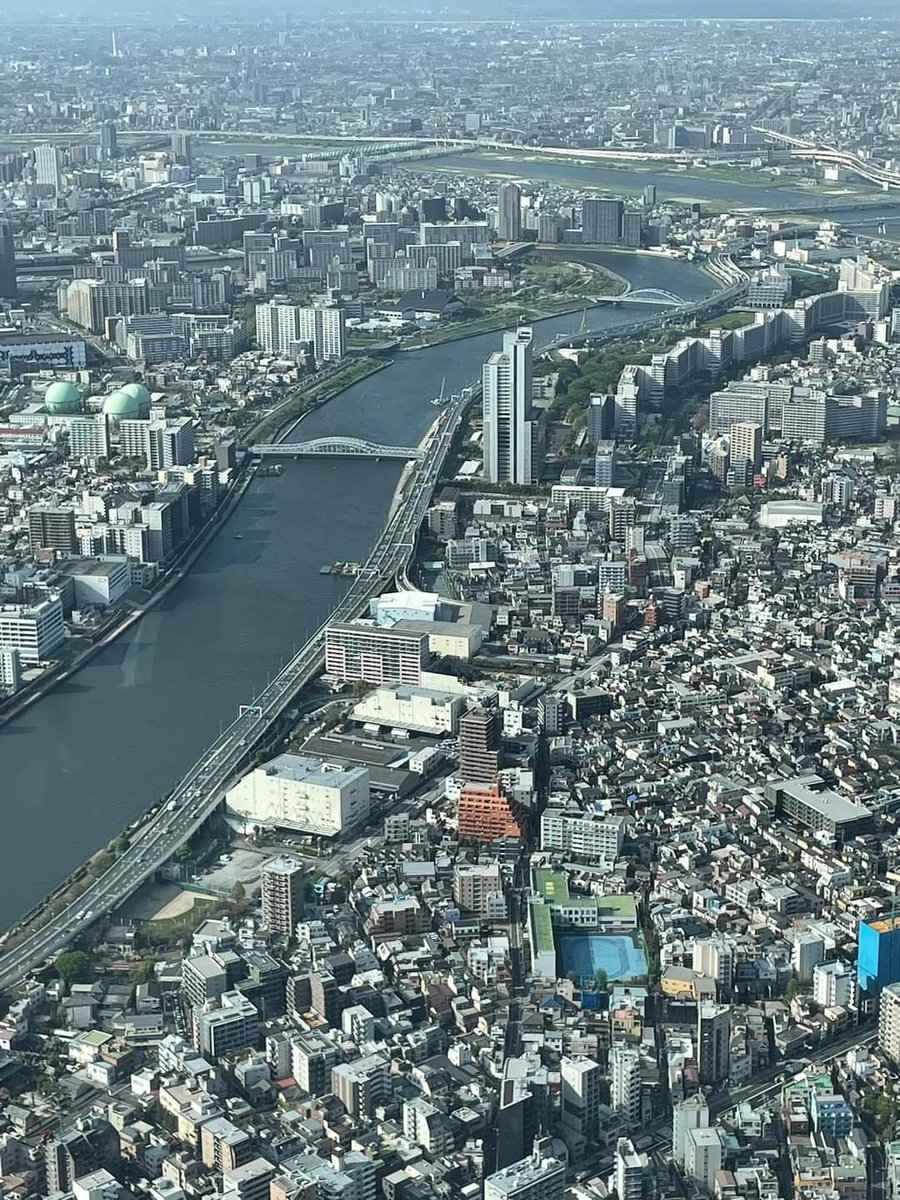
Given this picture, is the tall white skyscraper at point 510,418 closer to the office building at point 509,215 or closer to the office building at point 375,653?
the office building at point 375,653

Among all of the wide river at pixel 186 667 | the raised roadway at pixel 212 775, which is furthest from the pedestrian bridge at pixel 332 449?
the raised roadway at pixel 212 775

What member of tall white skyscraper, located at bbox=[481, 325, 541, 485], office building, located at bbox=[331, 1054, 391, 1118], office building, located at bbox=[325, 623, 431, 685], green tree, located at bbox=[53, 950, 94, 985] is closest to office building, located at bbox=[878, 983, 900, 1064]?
office building, located at bbox=[331, 1054, 391, 1118]

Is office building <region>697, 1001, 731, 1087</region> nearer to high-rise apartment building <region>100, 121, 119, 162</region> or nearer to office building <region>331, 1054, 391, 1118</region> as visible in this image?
office building <region>331, 1054, 391, 1118</region>

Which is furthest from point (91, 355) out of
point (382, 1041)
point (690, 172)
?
point (690, 172)

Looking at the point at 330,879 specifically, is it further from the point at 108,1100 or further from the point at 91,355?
the point at 91,355

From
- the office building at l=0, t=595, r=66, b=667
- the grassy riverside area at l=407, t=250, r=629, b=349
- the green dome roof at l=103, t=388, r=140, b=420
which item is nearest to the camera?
the office building at l=0, t=595, r=66, b=667

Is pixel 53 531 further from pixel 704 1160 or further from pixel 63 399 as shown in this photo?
pixel 704 1160
